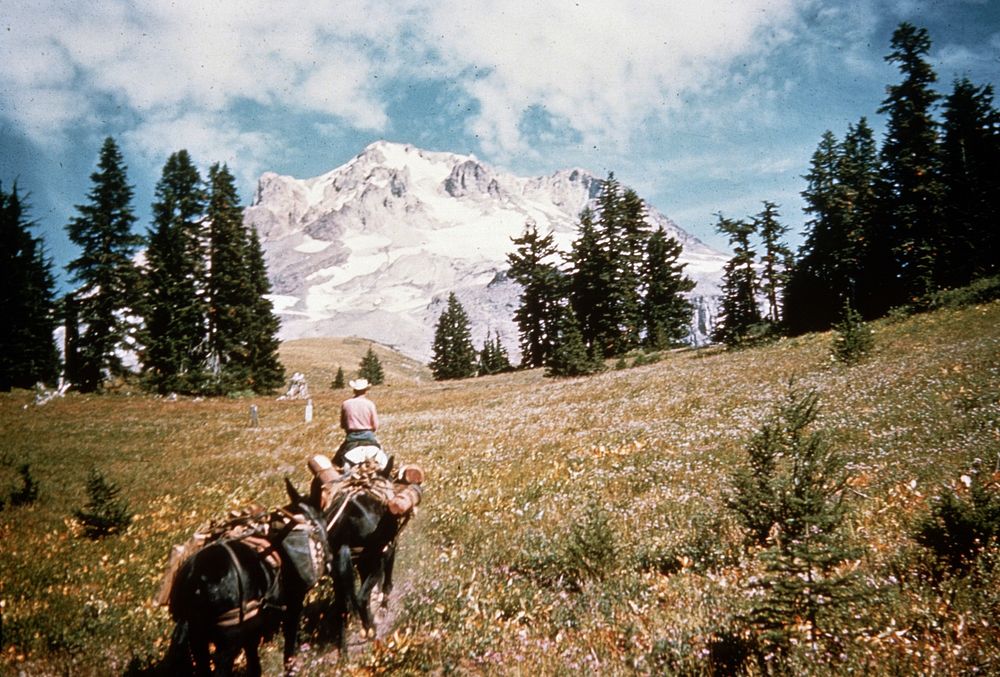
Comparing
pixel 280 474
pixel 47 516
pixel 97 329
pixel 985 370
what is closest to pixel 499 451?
pixel 280 474

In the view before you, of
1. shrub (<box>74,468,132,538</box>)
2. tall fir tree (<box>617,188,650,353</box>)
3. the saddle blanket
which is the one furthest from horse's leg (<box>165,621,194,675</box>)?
tall fir tree (<box>617,188,650,353</box>)

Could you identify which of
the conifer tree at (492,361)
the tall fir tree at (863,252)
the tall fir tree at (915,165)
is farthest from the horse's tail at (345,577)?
the conifer tree at (492,361)

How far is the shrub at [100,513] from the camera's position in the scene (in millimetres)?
9617

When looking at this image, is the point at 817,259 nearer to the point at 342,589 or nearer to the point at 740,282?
the point at 740,282

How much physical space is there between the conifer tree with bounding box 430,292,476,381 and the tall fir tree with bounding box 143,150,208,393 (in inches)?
1648

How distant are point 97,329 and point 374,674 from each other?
4834 centimetres

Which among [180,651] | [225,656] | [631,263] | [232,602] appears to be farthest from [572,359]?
[180,651]

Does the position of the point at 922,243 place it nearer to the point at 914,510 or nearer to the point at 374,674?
the point at 914,510

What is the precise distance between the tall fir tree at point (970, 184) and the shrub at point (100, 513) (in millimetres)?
46561

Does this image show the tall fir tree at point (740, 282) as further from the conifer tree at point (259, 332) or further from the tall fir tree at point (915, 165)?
the conifer tree at point (259, 332)

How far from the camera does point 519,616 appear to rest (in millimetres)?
5391

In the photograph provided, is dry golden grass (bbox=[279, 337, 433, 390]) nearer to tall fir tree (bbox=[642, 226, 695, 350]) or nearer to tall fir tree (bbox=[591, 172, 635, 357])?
tall fir tree (bbox=[591, 172, 635, 357])

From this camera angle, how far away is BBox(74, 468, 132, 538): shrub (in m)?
9.62

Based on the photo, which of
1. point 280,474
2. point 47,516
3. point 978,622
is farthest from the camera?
point 280,474
